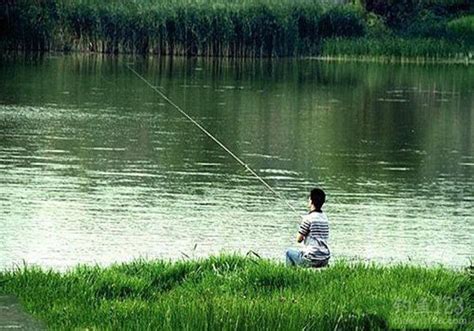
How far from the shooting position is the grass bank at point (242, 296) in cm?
802

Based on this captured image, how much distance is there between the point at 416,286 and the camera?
386 inches

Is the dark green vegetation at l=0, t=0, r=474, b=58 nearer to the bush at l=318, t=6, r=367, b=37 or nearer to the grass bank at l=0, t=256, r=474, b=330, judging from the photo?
the bush at l=318, t=6, r=367, b=37

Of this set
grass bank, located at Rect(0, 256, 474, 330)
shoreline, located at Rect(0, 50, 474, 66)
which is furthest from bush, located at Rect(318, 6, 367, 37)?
grass bank, located at Rect(0, 256, 474, 330)

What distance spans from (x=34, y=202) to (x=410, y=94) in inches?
999

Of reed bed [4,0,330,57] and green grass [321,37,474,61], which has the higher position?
reed bed [4,0,330,57]

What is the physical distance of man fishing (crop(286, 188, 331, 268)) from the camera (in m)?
11.6

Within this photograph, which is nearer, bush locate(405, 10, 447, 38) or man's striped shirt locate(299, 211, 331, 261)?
man's striped shirt locate(299, 211, 331, 261)

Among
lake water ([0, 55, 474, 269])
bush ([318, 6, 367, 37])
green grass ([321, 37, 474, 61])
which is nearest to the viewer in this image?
lake water ([0, 55, 474, 269])

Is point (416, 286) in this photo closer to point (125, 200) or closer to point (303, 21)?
point (125, 200)

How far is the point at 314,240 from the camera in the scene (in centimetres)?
1172

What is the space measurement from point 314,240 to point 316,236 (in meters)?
0.04

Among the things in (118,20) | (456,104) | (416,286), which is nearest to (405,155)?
(456,104)

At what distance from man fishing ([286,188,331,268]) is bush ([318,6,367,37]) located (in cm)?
5021

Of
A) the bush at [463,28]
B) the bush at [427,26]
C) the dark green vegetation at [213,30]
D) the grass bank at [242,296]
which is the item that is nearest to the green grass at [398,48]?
the dark green vegetation at [213,30]
